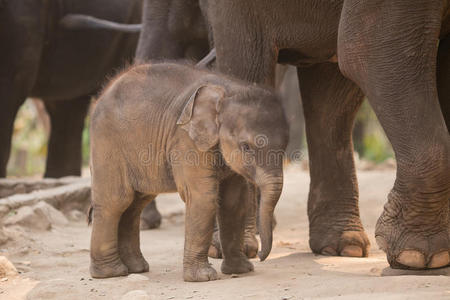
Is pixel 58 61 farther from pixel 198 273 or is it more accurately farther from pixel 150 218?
pixel 198 273

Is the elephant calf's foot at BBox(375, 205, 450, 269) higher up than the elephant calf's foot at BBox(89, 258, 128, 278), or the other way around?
the elephant calf's foot at BBox(375, 205, 450, 269)

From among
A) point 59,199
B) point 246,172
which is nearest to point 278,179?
point 246,172

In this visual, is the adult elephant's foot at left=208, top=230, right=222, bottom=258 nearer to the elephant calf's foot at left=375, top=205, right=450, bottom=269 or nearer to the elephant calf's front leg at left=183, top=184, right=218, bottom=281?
the elephant calf's front leg at left=183, top=184, right=218, bottom=281

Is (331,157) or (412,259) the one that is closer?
(412,259)

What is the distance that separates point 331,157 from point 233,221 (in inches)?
46.2

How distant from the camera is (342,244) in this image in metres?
5.07

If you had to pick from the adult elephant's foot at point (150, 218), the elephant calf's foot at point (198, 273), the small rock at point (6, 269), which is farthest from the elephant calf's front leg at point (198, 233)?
the adult elephant's foot at point (150, 218)

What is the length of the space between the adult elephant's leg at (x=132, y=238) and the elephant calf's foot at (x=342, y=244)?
3.78 feet

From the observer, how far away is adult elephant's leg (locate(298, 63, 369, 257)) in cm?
518

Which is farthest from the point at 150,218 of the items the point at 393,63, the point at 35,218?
the point at 393,63

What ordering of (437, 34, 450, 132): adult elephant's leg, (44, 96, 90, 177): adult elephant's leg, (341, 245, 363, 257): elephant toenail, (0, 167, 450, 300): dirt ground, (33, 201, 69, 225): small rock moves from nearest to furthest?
(0, 167, 450, 300): dirt ground < (437, 34, 450, 132): adult elephant's leg < (341, 245, 363, 257): elephant toenail < (33, 201, 69, 225): small rock < (44, 96, 90, 177): adult elephant's leg

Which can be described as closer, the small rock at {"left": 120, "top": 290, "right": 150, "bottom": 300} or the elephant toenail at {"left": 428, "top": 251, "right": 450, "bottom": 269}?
the small rock at {"left": 120, "top": 290, "right": 150, "bottom": 300}

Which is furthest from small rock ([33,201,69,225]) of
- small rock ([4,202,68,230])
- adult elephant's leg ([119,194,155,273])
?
adult elephant's leg ([119,194,155,273])

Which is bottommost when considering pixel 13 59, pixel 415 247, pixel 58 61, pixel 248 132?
pixel 415 247
